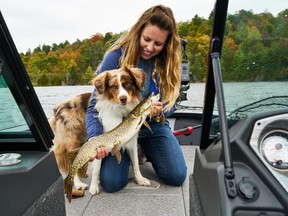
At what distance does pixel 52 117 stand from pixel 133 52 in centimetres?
118

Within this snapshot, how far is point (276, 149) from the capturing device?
3.65 feet

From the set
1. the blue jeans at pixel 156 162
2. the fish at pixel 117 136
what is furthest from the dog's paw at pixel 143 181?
the fish at pixel 117 136

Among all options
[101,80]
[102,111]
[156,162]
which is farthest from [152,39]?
[156,162]

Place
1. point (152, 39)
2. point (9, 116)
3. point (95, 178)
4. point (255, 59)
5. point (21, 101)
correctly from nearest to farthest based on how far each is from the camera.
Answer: point (255, 59)
point (21, 101)
point (9, 116)
point (152, 39)
point (95, 178)

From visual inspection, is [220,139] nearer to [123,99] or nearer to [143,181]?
[123,99]

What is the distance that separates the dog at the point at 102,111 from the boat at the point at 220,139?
4.62 ft

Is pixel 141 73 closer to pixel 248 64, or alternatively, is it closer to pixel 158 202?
pixel 158 202

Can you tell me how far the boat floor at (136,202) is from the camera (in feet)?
8.25

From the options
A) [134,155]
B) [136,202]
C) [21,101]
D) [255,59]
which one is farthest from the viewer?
[134,155]

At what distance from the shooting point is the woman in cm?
303

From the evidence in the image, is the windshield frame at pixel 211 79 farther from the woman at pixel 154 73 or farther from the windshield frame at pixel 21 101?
the woman at pixel 154 73

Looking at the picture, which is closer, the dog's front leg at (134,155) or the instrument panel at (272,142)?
the instrument panel at (272,142)

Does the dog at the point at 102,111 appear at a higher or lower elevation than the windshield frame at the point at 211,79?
lower

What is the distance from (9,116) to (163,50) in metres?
1.88
